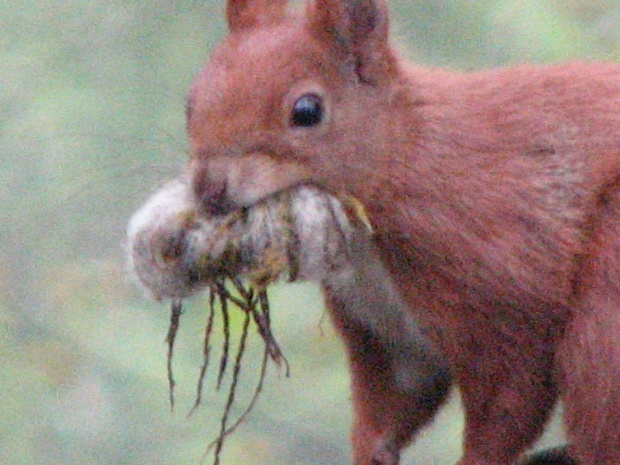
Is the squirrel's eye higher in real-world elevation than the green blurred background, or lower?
higher

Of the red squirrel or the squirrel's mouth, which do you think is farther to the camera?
the red squirrel

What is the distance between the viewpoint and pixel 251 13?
2.35m

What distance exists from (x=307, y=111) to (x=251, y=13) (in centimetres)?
21

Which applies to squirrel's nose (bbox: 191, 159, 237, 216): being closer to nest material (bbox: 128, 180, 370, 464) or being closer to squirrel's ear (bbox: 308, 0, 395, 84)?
nest material (bbox: 128, 180, 370, 464)

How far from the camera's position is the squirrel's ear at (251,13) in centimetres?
234

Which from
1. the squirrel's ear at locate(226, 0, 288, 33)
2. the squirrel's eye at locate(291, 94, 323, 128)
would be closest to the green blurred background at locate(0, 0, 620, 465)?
the squirrel's ear at locate(226, 0, 288, 33)

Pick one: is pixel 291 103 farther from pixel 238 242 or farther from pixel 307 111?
pixel 238 242

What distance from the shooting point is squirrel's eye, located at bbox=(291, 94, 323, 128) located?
2.20 meters

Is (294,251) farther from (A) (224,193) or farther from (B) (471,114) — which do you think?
(B) (471,114)

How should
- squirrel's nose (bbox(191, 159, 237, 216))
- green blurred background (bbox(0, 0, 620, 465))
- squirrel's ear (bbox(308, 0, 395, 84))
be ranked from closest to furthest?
1. squirrel's nose (bbox(191, 159, 237, 216))
2. squirrel's ear (bbox(308, 0, 395, 84))
3. green blurred background (bbox(0, 0, 620, 465))

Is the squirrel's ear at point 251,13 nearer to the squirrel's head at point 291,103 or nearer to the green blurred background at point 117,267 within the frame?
the squirrel's head at point 291,103

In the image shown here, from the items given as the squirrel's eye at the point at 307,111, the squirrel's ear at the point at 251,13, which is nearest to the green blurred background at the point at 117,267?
the squirrel's ear at the point at 251,13

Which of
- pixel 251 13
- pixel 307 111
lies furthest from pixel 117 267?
pixel 307 111

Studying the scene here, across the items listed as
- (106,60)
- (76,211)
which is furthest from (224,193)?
(106,60)
